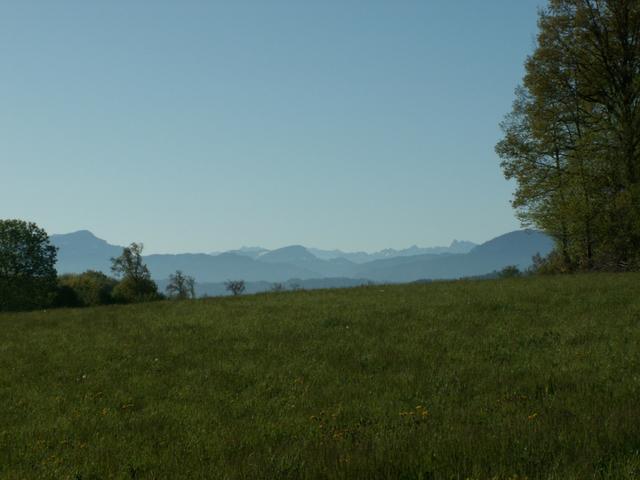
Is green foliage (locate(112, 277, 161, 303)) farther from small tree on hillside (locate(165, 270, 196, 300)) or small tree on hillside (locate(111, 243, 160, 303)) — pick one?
small tree on hillside (locate(165, 270, 196, 300))

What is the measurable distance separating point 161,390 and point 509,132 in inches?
1221

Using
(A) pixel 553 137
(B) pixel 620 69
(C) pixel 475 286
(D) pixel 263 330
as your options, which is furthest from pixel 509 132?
(D) pixel 263 330

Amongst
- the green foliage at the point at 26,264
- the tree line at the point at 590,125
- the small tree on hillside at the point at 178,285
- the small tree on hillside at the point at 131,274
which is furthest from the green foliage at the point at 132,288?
the tree line at the point at 590,125

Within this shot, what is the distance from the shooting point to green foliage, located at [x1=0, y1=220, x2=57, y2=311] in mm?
58719

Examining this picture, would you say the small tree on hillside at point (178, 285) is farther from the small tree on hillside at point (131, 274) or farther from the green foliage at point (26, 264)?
the green foliage at point (26, 264)

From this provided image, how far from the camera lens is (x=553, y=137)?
3319 centimetres

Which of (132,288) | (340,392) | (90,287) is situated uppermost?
(90,287)

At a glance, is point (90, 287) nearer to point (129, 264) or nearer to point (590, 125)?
point (129, 264)

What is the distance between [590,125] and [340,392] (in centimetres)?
2970

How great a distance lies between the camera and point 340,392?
10.1 metres

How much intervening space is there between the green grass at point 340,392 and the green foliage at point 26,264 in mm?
44162

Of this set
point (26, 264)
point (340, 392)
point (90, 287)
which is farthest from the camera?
point (90, 287)

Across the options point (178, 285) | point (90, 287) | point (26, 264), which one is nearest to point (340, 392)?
point (26, 264)

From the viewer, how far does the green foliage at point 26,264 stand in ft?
193
